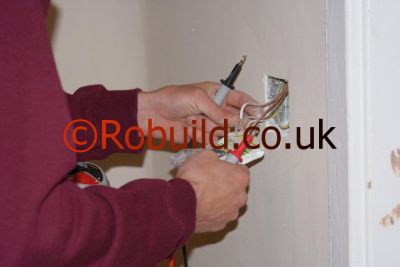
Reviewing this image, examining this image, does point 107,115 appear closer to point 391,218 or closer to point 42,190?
point 42,190

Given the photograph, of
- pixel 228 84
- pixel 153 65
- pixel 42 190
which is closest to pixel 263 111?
pixel 228 84

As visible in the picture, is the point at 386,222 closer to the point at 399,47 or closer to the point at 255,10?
the point at 399,47

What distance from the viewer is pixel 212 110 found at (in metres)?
0.70

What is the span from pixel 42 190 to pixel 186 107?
0.37 meters

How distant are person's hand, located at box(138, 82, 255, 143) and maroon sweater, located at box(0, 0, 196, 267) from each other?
253 mm

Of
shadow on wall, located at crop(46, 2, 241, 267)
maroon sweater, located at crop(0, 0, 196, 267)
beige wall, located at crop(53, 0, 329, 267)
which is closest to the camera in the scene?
maroon sweater, located at crop(0, 0, 196, 267)

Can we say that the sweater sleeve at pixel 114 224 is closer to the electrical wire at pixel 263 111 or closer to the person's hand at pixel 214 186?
the person's hand at pixel 214 186

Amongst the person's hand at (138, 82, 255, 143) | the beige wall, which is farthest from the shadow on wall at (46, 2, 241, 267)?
the person's hand at (138, 82, 255, 143)

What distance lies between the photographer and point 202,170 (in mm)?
599

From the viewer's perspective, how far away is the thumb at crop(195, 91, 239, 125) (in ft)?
2.30

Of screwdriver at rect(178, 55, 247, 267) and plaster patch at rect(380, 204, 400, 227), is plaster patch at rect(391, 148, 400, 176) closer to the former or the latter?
plaster patch at rect(380, 204, 400, 227)

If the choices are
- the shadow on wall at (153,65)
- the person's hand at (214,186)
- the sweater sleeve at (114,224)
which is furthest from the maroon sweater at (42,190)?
the shadow on wall at (153,65)

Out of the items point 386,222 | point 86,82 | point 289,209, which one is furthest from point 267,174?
point 86,82

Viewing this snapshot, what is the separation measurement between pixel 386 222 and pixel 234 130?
0.92ft
